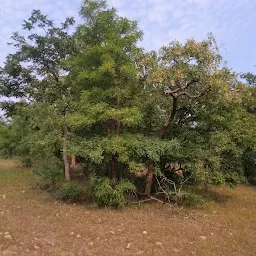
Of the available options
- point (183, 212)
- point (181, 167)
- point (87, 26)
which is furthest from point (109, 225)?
point (87, 26)

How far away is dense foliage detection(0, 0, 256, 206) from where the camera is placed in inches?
330

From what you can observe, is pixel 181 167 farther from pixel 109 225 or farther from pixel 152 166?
pixel 109 225

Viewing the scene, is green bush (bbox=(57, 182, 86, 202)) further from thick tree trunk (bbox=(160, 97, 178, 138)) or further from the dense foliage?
thick tree trunk (bbox=(160, 97, 178, 138))

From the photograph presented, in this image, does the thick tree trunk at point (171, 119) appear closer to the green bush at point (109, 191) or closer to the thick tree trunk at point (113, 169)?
the thick tree trunk at point (113, 169)

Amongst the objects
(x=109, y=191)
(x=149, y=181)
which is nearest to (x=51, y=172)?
(x=109, y=191)

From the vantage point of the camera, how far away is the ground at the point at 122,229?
223 inches

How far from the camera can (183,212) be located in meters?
8.52

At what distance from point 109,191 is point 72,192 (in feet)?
5.13

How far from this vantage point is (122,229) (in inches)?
269

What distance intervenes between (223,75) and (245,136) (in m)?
2.34

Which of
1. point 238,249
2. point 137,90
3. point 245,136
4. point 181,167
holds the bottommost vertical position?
point 238,249

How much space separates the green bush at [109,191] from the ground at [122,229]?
268mm

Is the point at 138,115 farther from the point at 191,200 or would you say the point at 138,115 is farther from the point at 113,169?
the point at 191,200

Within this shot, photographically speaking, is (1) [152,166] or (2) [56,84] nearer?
(1) [152,166]
